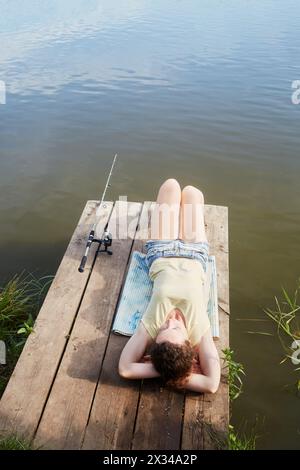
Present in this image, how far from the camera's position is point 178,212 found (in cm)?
486

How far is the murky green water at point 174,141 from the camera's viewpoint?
5.43 metres

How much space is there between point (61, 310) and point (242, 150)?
5.74m

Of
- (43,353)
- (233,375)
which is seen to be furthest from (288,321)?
(43,353)

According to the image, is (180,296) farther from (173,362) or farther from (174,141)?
(174,141)

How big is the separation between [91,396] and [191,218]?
7.43 feet

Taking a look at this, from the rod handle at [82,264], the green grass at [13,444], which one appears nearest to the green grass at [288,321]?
the rod handle at [82,264]

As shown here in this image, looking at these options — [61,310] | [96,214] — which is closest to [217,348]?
[61,310]

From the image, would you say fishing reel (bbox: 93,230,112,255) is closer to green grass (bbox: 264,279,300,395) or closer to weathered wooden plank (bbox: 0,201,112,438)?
weathered wooden plank (bbox: 0,201,112,438)

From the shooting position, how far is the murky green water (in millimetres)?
5434

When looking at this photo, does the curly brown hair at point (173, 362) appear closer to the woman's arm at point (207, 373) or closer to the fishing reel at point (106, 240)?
the woman's arm at point (207, 373)

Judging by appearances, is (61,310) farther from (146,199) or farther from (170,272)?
(146,199)

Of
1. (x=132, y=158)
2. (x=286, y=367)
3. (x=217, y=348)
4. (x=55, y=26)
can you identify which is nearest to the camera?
(x=217, y=348)

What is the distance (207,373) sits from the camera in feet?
11.0

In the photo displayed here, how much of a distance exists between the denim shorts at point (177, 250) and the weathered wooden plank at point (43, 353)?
0.75 m
